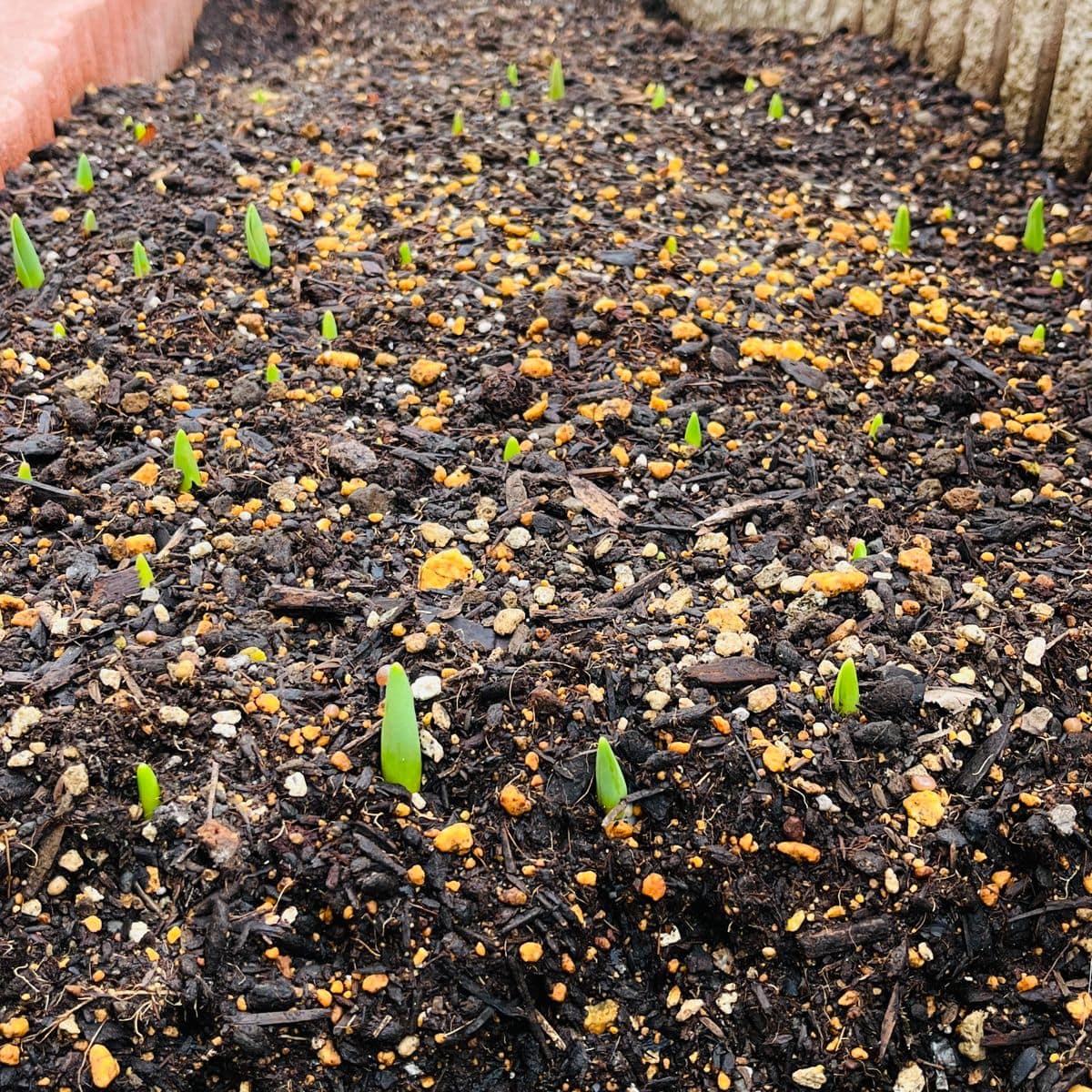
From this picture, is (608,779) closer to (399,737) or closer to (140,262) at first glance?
(399,737)

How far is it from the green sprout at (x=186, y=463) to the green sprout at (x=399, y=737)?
2.13 feet

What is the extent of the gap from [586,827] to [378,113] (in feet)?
7.21

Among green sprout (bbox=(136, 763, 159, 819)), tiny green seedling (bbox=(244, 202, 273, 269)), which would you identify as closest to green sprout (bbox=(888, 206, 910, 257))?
tiny green seedling (bbox=(244, 202, 273, 269))

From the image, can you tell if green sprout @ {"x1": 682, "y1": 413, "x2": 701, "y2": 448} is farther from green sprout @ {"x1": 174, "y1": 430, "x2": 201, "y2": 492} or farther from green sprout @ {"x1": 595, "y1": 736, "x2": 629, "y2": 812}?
green sprout @ {"x1": 174, "y1": 430, "x2": 201, "y2": 492}

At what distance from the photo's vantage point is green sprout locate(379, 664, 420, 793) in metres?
1.64

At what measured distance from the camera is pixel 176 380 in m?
2.33

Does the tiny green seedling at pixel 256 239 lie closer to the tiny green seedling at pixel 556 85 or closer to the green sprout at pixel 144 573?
the green sprout at pixel 144 573

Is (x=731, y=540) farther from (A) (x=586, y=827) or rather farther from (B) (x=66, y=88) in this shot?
(B) (x=66, y=88)

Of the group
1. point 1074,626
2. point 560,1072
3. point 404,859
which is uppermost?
point 1074,626

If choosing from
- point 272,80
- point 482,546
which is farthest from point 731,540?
point 272,80

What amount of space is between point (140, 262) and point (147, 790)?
4.30 ft

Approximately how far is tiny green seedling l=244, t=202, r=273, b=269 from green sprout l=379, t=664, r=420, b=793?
1245 mm

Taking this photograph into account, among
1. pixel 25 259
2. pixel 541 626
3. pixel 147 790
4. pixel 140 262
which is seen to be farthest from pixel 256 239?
pixel 147 790

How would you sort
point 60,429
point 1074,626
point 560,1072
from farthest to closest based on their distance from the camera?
point 60,429 < point 1074,626 < point 560,1072
